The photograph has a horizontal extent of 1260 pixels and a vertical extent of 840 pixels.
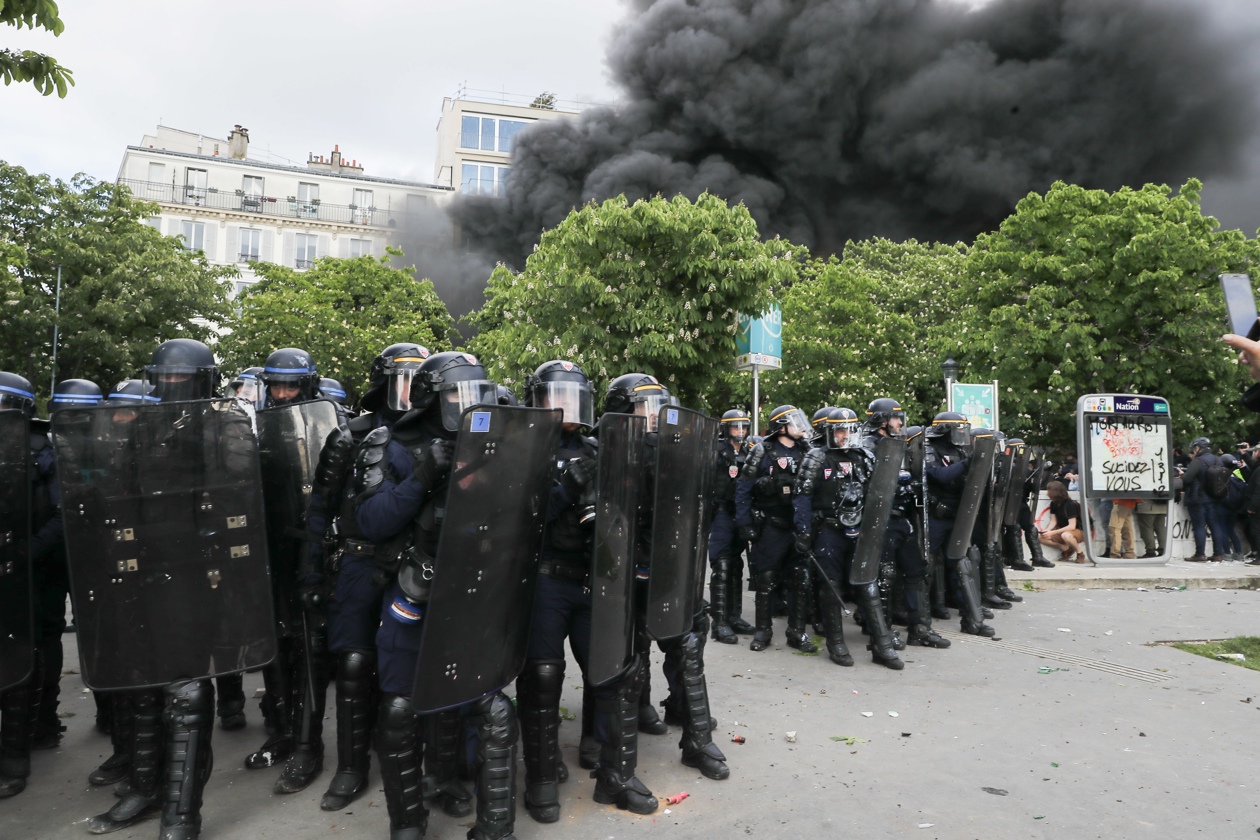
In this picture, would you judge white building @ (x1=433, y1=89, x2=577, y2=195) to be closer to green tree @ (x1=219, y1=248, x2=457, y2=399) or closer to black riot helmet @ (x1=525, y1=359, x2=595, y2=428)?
green tree @ (x1=219, y1=248, x2=457, y2=399)

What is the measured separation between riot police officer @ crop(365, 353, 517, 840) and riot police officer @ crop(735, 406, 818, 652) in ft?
12.7

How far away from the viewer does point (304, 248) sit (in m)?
36.9

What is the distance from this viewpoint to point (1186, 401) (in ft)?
72.5

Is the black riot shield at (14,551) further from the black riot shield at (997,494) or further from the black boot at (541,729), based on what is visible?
the black riot shield at (997,494)

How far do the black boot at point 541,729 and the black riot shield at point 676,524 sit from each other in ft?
1.63

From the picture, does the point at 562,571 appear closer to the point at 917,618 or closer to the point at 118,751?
the point at 118,751

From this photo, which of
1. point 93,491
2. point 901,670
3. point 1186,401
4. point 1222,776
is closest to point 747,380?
point 1186,401

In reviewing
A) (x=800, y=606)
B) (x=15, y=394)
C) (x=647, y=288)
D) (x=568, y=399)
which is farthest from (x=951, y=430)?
(x=647, y=288)

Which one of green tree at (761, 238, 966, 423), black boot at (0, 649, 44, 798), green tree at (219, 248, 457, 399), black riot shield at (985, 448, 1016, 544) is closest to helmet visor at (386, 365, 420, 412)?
black boot at (0, 649, 44, 798)

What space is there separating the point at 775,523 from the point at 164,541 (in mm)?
4695

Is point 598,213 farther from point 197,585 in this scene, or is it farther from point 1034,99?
point 1034,99

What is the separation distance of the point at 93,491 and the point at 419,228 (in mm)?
26671

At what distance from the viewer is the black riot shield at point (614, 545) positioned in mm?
3372

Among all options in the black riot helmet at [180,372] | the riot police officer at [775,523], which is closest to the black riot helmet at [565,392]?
the black riot helmet at [180,372]
